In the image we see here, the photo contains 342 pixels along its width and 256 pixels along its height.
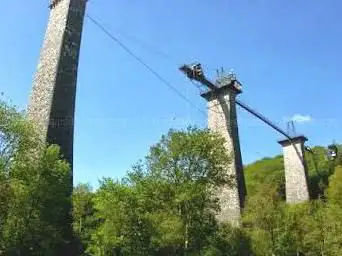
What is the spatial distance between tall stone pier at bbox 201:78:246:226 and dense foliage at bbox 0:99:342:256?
7.91m

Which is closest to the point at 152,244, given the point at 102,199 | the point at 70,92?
the point at 102,199

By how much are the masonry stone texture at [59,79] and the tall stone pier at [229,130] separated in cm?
1451

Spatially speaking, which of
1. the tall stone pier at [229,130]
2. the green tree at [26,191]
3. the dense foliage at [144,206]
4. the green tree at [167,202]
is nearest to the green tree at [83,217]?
the dense foliage at [144,206]

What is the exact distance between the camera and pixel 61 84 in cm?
3203

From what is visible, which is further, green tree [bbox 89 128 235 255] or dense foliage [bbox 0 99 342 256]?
green tree [bbox 89 128 235 255]

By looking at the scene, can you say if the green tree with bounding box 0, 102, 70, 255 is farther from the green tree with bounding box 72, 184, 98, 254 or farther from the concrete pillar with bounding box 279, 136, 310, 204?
the concrete pillar with bounding box 279, 136, 310, 204

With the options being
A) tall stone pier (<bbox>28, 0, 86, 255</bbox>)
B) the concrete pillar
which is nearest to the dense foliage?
tall stone pier (<bbox>28, 0, 86, 255</bbox>)

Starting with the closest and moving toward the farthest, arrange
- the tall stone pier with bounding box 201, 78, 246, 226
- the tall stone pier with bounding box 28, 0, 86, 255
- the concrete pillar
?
the tall stone pier with bounding box 28, 0, 86, 255 → the tall stone pier with bounding box 201, 78, 246, 226 → the concrete pillar

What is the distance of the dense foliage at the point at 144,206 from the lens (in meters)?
24.6

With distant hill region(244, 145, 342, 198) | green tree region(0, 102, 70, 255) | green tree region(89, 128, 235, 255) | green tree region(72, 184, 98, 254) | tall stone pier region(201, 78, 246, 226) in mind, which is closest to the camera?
green tree region(0, 102, 70, 255)

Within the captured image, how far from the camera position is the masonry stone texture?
3114 centimetres

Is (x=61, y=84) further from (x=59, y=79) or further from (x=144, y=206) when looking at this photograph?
(x=144, y=206)

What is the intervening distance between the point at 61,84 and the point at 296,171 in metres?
33.3

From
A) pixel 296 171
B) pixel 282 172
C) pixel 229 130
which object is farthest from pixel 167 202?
pixel 282 172
